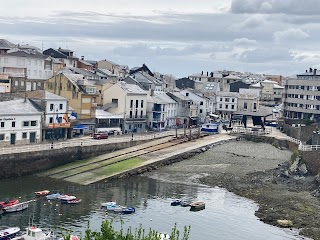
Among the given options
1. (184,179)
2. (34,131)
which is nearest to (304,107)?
(184,179)

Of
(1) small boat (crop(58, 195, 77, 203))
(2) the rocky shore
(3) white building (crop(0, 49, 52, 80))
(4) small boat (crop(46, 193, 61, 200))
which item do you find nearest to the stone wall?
(2) the rocky shore

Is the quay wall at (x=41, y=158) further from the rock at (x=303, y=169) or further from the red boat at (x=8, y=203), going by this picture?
the rock at (x=303, y=169)

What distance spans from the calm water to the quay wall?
5.19 feet

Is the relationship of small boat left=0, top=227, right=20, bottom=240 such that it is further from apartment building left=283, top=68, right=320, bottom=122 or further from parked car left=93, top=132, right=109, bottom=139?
apartment building left=283, top=68, right=320, bottom=122

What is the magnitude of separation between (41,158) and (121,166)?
11.1m

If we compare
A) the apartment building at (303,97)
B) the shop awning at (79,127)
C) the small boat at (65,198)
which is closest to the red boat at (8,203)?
the small boat at (65,198)

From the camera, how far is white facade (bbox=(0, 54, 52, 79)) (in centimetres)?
10406

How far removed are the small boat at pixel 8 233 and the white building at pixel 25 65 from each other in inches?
2234

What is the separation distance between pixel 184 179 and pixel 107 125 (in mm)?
25495

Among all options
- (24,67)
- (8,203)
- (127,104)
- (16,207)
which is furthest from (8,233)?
(24,67)

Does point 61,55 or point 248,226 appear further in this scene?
point 61,55

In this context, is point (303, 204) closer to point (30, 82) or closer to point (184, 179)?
point (184, 179)

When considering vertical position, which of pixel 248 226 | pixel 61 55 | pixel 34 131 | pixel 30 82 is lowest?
pixel 248 226

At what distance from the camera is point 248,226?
175 ft
